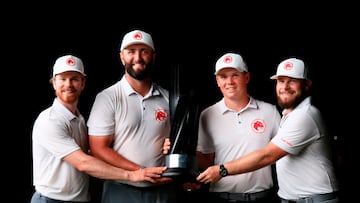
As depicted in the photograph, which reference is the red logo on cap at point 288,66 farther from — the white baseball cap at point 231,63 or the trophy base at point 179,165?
the trophy base at point 179,165

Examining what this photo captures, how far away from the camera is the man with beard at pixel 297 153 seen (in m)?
3.39

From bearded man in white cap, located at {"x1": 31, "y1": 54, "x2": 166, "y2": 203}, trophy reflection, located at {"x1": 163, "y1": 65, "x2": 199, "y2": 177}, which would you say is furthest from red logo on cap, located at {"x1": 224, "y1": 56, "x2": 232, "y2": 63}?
bearded man in white cap, located at {"x1": 31, "y1": 54, "x2": 166, "y2": 203}

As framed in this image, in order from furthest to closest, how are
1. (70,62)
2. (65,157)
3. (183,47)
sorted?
(183,47) → (70,62) → (65,157)

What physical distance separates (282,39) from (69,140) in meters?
2.19

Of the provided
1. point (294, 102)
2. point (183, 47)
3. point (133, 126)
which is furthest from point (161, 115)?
point (183, 47)

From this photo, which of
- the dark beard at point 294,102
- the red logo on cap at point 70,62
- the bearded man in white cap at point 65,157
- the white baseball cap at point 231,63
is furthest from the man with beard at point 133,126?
the dark beard at point 294,102

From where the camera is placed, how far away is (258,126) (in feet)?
11.9

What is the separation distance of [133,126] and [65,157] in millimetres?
390

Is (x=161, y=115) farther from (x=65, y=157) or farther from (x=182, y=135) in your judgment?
(x=65, y=157)

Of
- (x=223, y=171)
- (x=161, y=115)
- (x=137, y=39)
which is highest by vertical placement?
(x=137, y=39)

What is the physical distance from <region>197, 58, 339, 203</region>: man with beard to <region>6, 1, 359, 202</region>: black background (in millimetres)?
1199

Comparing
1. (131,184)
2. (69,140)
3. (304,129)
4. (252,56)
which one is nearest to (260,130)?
(304,129)

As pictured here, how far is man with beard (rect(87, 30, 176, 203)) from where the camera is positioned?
138 inches

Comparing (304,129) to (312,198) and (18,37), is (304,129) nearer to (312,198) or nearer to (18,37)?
(312,198)
